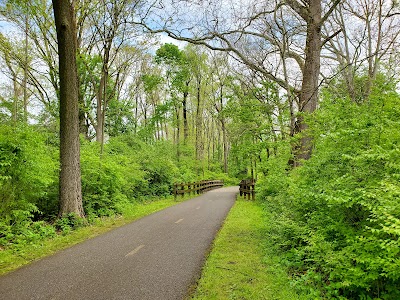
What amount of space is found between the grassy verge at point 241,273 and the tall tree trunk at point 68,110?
4.79 m

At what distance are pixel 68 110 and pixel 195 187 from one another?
43.2ft

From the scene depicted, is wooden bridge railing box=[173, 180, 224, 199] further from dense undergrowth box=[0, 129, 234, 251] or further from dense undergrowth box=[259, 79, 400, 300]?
dense undergrowth box=[259, 79, 400, 300]

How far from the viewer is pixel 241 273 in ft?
15.4

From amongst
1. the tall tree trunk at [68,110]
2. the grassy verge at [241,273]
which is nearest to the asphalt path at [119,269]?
the grassy verge at [241,273]

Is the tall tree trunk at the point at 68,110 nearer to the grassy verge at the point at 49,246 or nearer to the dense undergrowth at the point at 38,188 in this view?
the dense undergrowth at the point at 38,188

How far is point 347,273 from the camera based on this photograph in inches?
130

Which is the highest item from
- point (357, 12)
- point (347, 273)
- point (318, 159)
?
point (357, 12)

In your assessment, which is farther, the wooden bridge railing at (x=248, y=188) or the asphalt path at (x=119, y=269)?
the wooden bridge railing at (x=248, y=188)

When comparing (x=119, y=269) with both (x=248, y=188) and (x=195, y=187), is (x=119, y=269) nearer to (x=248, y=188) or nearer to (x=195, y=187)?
(x=248, y=188)

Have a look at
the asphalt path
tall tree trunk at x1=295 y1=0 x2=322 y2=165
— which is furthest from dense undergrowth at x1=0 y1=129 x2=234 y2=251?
tall tree trunk at x1=295 y1=0 x2=322 y2=165

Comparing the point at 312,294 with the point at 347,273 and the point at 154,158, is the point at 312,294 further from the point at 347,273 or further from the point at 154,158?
the point at 154,158

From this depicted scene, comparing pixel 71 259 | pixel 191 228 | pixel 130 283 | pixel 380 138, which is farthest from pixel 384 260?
pixel 191 228

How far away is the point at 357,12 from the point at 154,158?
14739 mm

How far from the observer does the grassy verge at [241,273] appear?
3912 millimetres
